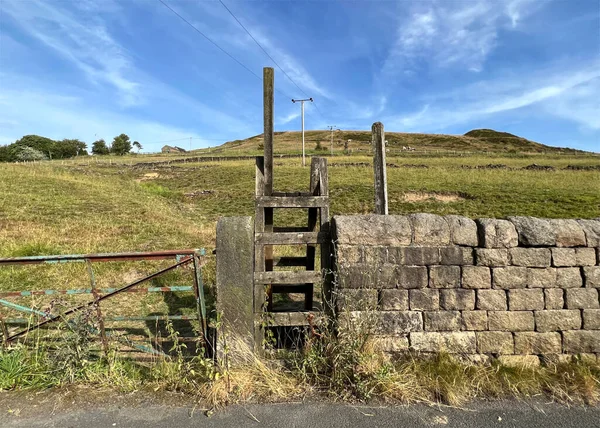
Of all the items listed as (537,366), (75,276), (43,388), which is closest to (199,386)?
(43,388)

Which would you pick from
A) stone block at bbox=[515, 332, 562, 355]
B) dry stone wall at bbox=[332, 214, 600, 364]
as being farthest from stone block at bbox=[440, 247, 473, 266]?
stone block at bbox=[515, 332, 562, 355]

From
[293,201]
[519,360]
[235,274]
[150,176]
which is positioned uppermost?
[150,176]

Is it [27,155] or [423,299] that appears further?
[27,155]

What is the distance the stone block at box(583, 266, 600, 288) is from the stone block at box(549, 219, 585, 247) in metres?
0.30

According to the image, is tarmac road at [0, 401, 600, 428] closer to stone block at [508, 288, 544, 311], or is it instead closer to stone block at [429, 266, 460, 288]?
stone block at [508, 288, 544, 311]

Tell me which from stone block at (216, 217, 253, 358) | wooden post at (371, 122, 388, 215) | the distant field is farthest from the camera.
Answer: the distant field

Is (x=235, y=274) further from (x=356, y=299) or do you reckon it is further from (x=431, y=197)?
(x=431, y=197)

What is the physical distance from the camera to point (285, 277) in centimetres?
383

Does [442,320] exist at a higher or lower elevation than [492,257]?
lower

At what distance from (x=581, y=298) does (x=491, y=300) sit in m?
1.02

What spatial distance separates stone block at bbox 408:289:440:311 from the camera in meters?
3.72

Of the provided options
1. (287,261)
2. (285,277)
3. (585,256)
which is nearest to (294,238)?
(285,277)

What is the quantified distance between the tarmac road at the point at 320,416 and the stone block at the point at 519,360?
1.92 feet

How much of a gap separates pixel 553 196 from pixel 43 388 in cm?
2527
